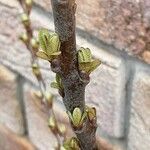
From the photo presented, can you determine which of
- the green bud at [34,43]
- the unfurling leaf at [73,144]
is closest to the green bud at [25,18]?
the green bud at [34,43]

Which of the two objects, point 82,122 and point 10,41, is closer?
point 82,122

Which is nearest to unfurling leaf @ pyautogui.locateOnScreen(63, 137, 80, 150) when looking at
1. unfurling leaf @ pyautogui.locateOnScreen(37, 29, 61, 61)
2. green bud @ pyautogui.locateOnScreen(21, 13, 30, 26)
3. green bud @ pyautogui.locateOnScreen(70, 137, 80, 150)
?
green bud @ pyautogui.locateOnScreen(70, 137, 80, 150)

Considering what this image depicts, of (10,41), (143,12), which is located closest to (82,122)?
(143,12)

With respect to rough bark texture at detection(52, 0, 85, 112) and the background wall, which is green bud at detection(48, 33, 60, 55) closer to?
rough bark texture at detection(52, 0, 85, 112)

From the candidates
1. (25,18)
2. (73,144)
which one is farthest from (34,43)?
(73,144)

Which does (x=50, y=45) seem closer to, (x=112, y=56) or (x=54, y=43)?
(x=54, y=43)

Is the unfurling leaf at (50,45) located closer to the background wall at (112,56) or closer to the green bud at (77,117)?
the green bud at (77,117)

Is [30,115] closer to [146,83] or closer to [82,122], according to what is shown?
[146,83]
